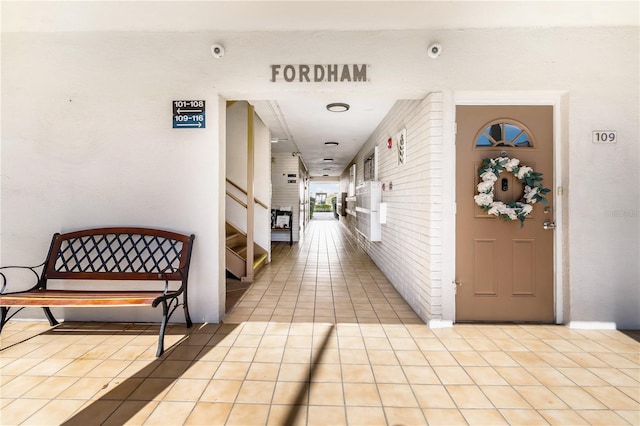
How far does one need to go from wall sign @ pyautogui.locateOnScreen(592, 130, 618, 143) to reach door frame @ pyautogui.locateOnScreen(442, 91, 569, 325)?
275 millimetres

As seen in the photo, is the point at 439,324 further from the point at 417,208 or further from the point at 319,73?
the point at 319,73

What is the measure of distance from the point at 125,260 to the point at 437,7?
4012mm

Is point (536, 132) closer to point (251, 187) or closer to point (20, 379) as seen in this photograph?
point (251, 187)

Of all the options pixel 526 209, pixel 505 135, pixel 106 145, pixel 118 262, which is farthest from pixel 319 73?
pixel 118 262

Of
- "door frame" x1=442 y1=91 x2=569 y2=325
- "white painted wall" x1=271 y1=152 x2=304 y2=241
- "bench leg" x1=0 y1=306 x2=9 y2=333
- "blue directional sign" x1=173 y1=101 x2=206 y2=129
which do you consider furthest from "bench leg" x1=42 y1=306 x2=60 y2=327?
"white painted wall" x1=271 y1=152 x2=304 y2=241

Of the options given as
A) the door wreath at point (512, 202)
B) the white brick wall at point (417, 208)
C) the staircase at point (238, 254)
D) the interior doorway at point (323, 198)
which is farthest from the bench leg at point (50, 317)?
the interior doorway at point (323, 198)

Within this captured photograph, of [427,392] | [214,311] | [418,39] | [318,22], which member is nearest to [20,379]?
[214,311]

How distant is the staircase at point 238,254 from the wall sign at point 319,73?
9.64 feet

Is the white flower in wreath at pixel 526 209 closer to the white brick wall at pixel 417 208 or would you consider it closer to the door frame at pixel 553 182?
the door frame at pixel 553 182

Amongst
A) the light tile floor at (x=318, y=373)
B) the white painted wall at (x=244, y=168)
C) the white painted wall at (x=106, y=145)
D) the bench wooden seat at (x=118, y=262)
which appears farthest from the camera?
the white painted wall at (x=244, y=168)

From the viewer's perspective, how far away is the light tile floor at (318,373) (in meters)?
1.89

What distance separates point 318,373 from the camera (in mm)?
2320

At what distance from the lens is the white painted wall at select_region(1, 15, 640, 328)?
3.15 m

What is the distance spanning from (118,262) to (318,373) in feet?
7.66
